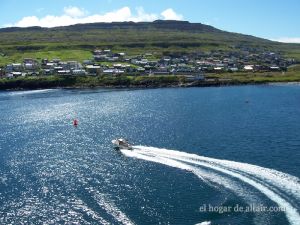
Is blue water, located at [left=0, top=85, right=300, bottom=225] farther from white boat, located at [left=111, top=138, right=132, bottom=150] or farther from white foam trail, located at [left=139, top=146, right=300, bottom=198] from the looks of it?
white boat, located at [left=111, top=138, right=132, bottom=150]

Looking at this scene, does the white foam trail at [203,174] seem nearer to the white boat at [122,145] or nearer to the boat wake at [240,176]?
the boat wake at [240,176]

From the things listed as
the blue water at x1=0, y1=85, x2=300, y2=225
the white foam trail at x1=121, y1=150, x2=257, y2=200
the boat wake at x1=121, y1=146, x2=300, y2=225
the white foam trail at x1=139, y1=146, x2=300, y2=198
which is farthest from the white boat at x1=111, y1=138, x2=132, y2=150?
the white foam trail at x1=139, y1=146, x2=300, y2=198

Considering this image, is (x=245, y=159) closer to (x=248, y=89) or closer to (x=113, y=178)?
(x=113, y=178)


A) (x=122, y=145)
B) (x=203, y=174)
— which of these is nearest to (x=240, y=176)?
(x=203, y=174)

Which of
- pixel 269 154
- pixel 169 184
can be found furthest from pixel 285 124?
pixel 169 184

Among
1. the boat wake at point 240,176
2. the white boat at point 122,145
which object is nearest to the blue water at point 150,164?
the boat wake at point 240,176

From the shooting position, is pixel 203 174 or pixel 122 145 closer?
pixel 203 174

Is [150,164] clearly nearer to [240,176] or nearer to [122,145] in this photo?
[122,145]
